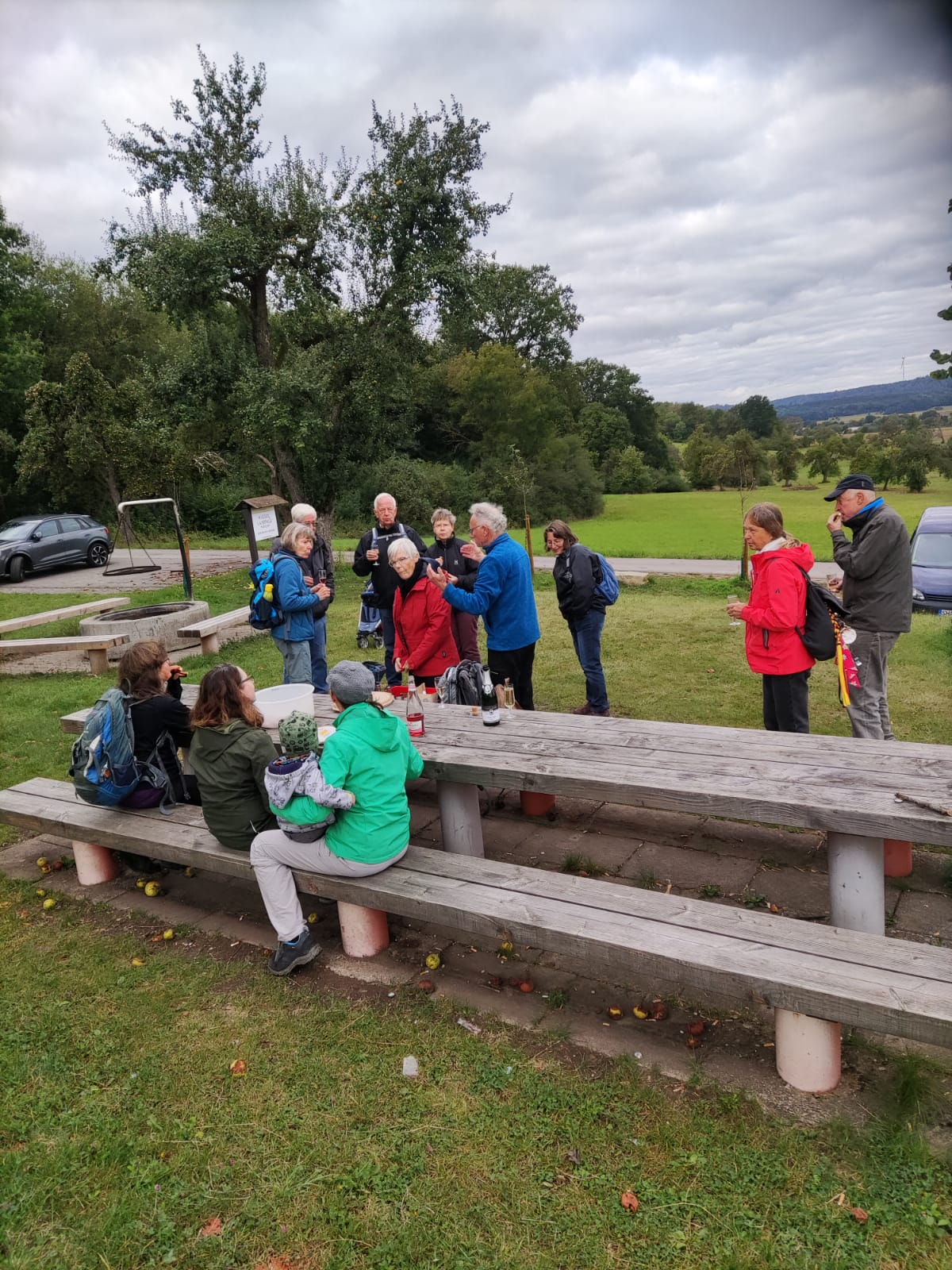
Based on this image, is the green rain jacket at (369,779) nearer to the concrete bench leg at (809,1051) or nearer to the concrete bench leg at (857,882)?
the concrete bench leg at (809,1051)

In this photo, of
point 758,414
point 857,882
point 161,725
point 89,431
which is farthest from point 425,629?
point 758,414

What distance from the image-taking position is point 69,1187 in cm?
259

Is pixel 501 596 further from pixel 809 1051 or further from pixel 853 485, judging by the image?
pixel 809 1051

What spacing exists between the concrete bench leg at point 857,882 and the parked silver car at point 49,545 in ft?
65.6

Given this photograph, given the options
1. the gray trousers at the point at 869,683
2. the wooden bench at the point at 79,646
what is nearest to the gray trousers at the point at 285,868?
the gray trousers at the point at 869,683

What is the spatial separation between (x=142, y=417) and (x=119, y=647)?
8.32 metres

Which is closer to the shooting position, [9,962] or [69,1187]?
[69,1187]

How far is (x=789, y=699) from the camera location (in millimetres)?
4648

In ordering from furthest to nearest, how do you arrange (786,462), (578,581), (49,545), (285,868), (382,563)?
(786,462) → (49,545) → (382,563) → (578,581) → (285,868)

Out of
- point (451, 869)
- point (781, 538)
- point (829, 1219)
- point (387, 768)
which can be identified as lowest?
point (829, 1219)

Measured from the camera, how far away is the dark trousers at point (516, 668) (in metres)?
5.92

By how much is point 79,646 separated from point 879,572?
8613mm

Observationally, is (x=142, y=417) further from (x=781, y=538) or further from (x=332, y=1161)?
(x=332, y=1161)

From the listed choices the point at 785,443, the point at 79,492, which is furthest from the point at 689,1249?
the point at 785,443
